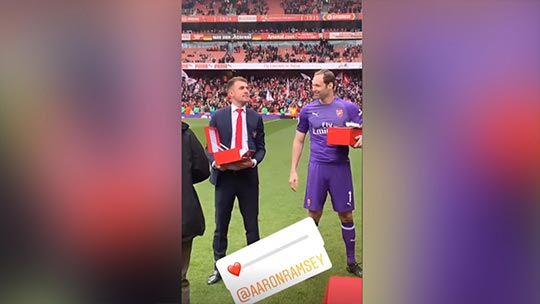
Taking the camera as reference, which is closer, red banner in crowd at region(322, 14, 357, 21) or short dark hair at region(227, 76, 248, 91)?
red banner in crowd at region(322, 14, 357, 21)

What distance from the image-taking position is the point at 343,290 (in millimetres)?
1033

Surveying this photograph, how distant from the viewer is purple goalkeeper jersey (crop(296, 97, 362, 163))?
1.03 m

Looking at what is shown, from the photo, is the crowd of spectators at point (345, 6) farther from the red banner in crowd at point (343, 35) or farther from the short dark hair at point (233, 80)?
the short dark hair at point (233, 80)

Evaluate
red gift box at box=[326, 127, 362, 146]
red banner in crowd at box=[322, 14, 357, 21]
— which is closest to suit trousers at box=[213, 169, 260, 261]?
red gift box at box=[326, 127, 362, 146]

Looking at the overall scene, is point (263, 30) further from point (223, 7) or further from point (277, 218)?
point (277, 218)

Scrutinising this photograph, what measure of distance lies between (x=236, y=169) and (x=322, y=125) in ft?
0.88

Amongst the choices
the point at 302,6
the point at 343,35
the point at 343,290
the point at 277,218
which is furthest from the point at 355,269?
the point at 302,6

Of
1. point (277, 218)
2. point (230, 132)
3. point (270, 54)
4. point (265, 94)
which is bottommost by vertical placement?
point (277, 218)

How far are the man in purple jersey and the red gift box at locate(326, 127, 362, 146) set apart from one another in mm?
14

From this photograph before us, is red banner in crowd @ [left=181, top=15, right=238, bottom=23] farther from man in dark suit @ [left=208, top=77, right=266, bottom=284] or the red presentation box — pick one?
the red presentation box

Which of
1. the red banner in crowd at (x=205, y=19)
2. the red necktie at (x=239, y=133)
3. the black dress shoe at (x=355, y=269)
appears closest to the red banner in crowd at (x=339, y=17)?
the red banner in crowd at (x=205, y=19)
